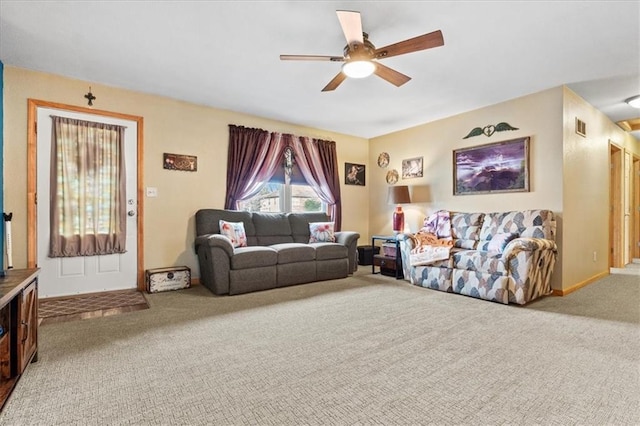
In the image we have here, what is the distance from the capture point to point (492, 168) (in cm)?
446

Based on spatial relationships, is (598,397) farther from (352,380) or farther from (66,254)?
(66,254)

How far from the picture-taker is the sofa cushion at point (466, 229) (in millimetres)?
4250

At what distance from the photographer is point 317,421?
1.46m

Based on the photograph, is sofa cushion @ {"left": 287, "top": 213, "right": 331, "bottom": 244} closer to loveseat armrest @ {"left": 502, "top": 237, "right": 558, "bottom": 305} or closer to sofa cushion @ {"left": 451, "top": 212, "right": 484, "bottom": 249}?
sofa cushion @ {"left": 451, "top": 212, "right": 484, "bottom": 249}

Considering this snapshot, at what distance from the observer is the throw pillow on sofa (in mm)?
3711

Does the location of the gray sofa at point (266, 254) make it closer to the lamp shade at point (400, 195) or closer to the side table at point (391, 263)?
the side table at point (391, 263)

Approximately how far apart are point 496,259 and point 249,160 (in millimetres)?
3682

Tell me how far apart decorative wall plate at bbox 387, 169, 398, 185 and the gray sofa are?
155cm

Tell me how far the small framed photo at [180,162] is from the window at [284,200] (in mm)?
903

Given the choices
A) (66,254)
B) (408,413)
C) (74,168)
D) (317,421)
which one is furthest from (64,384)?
(74,168)

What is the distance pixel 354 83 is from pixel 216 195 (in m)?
2.55

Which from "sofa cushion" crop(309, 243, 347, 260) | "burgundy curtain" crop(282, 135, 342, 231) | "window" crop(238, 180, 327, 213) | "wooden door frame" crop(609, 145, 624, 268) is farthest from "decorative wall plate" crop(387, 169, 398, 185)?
"wooden door frame" crop(609, 145, 624, 268)

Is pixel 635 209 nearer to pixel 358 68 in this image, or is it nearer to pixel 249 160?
pixel 358 68

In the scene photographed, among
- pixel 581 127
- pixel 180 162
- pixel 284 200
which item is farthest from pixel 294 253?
pixel 581 127
